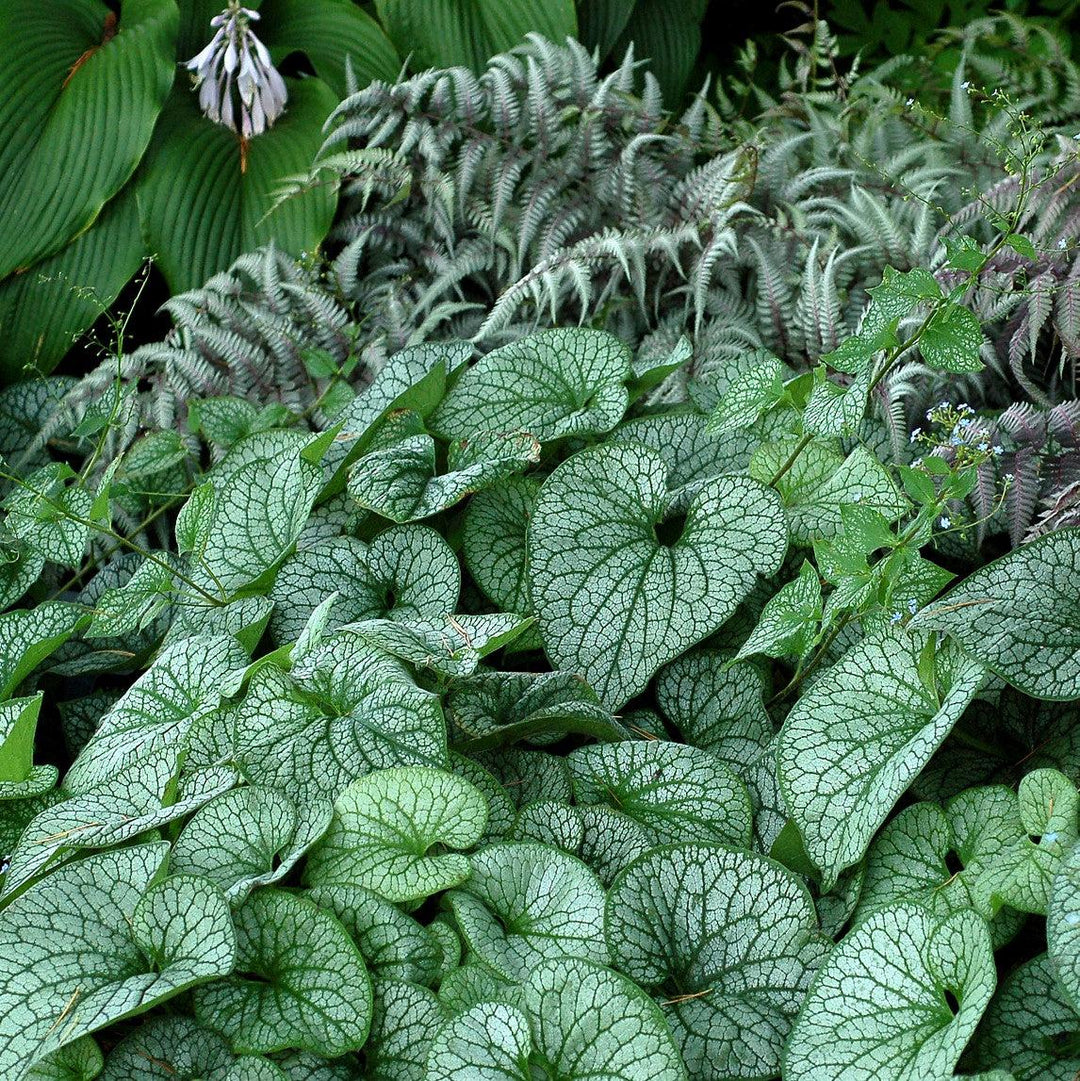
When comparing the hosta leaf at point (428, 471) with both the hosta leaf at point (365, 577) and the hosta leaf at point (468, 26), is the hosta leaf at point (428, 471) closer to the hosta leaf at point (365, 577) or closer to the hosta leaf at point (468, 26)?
the hosta leaf at point (365, 577)

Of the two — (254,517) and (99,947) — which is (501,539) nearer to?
(254,517)

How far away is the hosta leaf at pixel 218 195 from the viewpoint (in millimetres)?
2521

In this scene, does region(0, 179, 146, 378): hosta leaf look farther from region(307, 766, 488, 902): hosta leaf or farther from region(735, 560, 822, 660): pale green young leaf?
region(735, 560, 822, 660): pale green young leaf

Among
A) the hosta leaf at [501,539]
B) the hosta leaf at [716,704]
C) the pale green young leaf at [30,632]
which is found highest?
the pale green young leaf at [30,632]

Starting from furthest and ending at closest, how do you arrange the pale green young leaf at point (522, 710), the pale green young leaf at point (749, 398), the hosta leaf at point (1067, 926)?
the pale green young leaf at point (749, 398) < the pale green young leaf at point (522, 710) < the hosta leaf at point (1067, 926)

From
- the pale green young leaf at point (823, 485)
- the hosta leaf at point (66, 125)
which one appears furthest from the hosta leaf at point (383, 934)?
the hosta leaf at point (66, 125)

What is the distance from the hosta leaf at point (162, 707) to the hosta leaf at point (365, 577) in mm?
167

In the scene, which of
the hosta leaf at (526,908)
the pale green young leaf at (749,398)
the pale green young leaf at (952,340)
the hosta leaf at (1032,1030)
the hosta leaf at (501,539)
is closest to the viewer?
the hosta leaf at (1032,1030)

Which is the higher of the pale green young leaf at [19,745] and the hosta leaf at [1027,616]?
the pale green young leaf at [19,745]

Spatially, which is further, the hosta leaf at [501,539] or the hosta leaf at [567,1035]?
the hosta leaf at [501,539]

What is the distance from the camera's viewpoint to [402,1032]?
47.4 inches

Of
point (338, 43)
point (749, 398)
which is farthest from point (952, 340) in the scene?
point (338, 43)

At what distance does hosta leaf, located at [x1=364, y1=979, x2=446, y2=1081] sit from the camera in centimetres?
119

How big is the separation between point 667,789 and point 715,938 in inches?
8.8
